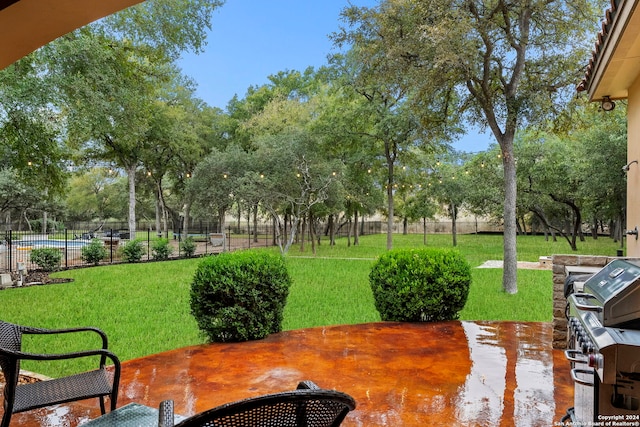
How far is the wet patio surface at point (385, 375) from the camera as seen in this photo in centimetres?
259

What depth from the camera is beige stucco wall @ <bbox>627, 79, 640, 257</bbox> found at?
4.54 meters

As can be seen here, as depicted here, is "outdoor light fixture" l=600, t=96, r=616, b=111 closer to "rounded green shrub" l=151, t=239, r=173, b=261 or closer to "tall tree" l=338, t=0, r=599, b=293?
"tall tree" l=338, t=0, r=599, b=293

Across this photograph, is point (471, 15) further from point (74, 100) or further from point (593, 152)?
point (74, 100)

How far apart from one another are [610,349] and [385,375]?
1901 mm

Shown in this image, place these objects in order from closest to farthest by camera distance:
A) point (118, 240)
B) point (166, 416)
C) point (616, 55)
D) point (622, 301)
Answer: point (166, 416)
point (622, 301)
point (616, 55)
point (118, 240)

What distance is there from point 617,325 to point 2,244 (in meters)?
16.6

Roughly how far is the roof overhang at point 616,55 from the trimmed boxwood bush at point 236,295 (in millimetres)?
3318

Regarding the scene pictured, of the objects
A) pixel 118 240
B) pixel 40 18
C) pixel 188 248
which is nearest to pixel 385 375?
pixel 40 18

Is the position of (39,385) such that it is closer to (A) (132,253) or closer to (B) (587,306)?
(B) (587,306)

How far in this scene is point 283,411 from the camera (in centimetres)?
112

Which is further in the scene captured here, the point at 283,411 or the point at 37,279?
the point at 37,279

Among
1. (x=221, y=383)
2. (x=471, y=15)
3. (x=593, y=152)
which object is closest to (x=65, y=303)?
(x=221, y=383)

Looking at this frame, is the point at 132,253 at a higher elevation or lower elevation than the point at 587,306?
lower

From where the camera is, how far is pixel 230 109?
84.0 ft
